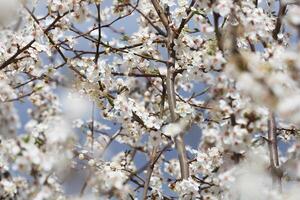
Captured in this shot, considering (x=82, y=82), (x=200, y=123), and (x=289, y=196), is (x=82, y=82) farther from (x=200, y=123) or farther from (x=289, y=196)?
(x=289, y=196)

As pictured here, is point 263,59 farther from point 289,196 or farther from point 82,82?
point 82,82

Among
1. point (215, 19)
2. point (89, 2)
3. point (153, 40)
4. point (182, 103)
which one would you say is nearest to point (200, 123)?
point (182, 103)

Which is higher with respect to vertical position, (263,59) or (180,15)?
(180,15)

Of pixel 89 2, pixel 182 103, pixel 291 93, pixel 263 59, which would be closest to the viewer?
pixel 291 93

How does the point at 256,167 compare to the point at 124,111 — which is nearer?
the point at 256,167

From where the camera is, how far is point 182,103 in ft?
17.1

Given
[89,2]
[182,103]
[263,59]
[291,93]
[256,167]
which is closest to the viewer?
[291,93]

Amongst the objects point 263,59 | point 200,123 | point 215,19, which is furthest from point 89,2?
point 263,59

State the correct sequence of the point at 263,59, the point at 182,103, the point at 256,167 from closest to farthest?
1. the point at 263,59
2. the point at 256,167
3. the point at 182,103

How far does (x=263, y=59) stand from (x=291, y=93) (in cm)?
62

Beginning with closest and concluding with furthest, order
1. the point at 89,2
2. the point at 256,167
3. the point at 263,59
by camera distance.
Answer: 1. the point at 263,59
2. the point at 256,167
3. the point at 89,2

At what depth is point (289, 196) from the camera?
348 cm

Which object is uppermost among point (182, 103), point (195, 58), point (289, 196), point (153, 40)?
point (153, 40)

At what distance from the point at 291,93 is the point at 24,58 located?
3.46m
